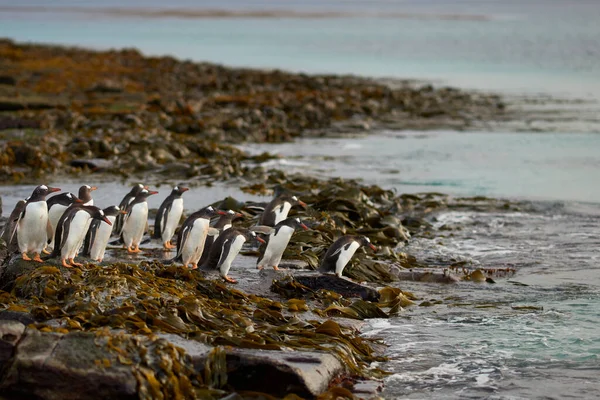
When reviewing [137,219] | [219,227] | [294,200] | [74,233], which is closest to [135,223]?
[137,219]

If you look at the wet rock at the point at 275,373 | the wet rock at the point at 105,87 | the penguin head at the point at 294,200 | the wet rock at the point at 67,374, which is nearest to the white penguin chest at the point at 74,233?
the wet rock at the point at 67,374

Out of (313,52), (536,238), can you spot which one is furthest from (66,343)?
(313,52)

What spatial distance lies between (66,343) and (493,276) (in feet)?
17.3

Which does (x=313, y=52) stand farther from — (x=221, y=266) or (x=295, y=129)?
(x=221, y=266)

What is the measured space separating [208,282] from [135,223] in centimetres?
203

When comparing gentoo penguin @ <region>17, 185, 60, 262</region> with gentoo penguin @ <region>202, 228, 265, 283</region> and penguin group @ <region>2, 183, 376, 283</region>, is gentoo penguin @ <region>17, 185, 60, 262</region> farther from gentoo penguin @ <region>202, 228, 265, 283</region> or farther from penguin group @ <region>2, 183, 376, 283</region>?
gentoo penguin @ <region>202, 228, 265, 283</region>

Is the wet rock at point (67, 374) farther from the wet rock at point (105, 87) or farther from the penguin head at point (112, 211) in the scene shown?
the wet rock at point (105, 87)

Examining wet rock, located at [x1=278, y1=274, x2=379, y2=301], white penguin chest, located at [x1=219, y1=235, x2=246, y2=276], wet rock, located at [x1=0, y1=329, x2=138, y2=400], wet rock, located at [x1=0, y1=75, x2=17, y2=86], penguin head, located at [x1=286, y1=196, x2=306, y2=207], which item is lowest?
wet rock, located at [x1=0, y1=329, x2=138, y2=400]

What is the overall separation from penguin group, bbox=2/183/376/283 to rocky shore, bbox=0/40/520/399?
258 mm

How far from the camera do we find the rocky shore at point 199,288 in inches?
230

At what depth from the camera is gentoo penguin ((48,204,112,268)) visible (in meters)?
8.21

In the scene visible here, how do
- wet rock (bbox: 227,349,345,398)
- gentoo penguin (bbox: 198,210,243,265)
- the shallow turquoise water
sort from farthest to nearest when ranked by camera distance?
1. the shallow turquoise water
2. gentoo penguin (bbox: 198,210,243,265)
3. wet rock (bbox: 227,349,345,398)

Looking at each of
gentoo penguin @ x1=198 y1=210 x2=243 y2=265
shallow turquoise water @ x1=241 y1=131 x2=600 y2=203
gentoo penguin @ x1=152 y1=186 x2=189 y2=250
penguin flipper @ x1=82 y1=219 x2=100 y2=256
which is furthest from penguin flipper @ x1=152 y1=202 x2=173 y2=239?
shallow turquoise water @ x1=241 y1=131 x2=600 y2=203

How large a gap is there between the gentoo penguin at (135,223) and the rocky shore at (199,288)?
7.9 inches
